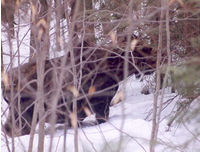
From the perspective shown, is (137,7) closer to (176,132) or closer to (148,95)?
(176,132)

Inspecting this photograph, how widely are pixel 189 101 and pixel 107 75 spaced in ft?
6.89

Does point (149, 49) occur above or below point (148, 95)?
above

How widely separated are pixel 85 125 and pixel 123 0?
2256 millimetres

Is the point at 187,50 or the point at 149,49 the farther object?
the point at 149,49

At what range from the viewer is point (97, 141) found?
4.91 m

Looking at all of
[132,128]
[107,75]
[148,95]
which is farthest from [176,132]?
[148,95]

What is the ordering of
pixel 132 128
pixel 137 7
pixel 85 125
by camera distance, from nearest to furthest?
pixel 137 7 < pixel 132 128 < pixel 85 125

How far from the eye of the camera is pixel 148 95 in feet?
28.9

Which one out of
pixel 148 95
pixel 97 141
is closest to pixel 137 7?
pixel 97 141

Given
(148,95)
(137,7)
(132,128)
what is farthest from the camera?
(148,95)

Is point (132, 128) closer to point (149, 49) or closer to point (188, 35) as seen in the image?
point (149, 49)

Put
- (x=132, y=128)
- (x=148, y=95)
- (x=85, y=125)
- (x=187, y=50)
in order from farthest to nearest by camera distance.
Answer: (x=148, y=95) → (x=85, y=125) → (x=132, y=128) → (x=187, y=50)

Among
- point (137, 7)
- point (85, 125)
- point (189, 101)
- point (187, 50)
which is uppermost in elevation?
point (137, 7)

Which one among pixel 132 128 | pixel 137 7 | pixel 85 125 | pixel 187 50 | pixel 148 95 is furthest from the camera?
pixel 148 95
